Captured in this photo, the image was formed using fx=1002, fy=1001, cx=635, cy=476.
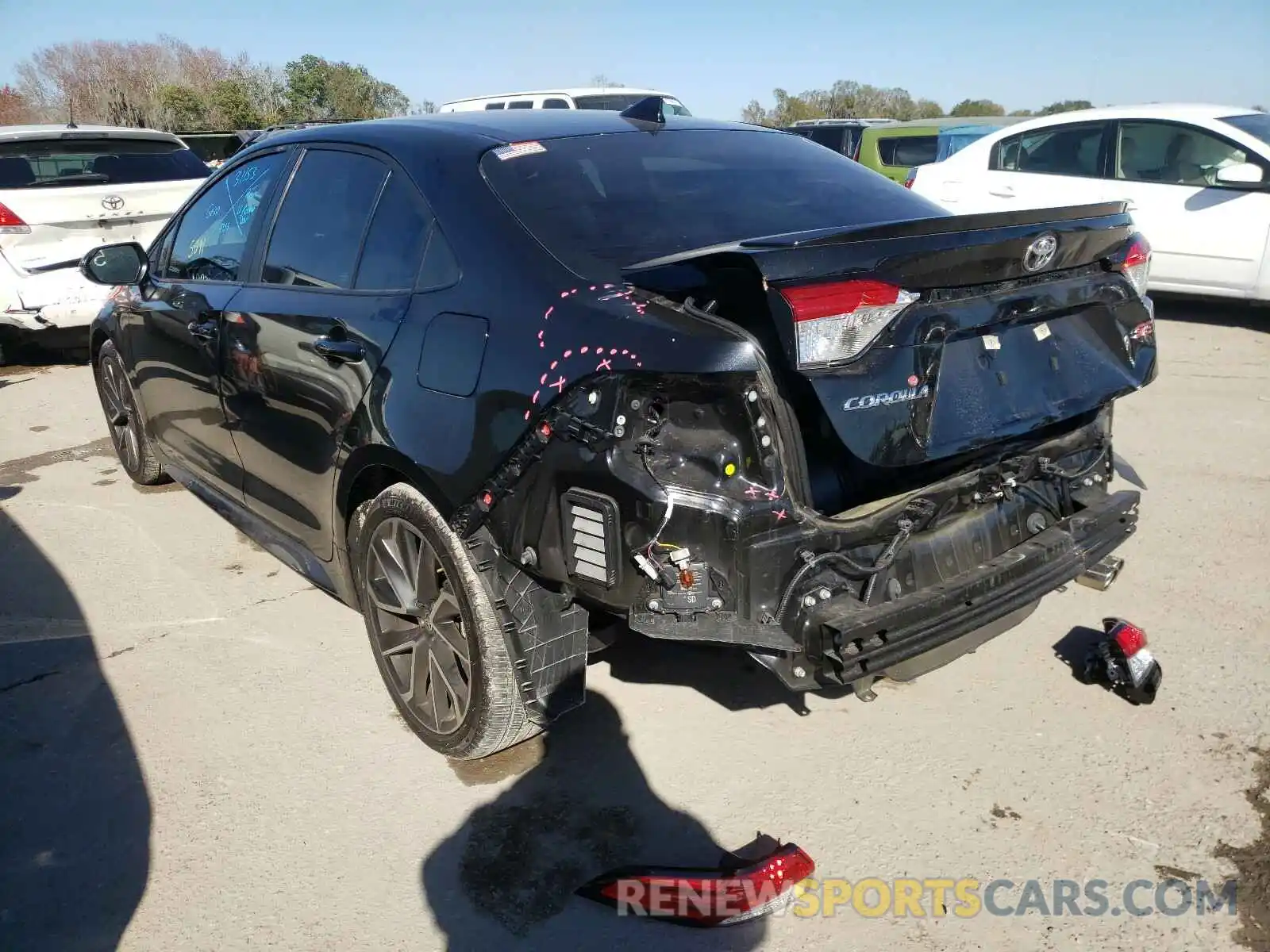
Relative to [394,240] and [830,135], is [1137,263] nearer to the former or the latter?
[394,240]

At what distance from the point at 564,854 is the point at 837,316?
4.99 feet

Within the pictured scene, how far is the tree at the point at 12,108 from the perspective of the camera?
4247cm

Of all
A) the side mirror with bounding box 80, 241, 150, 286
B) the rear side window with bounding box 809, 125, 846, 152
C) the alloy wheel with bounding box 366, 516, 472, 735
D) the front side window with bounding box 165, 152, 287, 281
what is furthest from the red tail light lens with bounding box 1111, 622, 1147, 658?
the rear side window with bounding box 809, 125, 846, 152

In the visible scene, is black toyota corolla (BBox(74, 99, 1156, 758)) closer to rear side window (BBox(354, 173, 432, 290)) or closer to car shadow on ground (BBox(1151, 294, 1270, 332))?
rear side window (BBox(354, 173, 432, 290))

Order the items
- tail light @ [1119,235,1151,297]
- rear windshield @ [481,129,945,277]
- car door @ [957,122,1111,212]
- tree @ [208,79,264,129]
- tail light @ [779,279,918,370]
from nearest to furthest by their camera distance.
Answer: tail light @ [779,279,918,370]
rear windshield @ [481,129,945,277]
tail light @ [1119,235,1151,297]
car door @ [957,122,1111,212]
tree @ [208,79,264,129]

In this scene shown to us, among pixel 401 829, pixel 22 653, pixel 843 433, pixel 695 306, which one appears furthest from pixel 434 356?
pixel 22 653

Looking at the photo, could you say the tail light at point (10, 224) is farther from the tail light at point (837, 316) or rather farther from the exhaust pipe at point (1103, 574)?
the exhaust pipe at point (1103, 574)

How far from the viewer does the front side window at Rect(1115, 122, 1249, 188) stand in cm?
777

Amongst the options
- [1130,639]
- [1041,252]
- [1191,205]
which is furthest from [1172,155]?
[1041,252]

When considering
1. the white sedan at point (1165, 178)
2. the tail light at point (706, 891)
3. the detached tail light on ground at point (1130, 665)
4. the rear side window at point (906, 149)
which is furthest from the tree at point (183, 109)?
the tail light at point (706, 891)

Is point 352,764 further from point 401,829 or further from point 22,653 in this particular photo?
point 22,653

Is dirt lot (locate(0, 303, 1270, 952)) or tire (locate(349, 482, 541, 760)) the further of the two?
tire (locate(349, 482, 541, 760))

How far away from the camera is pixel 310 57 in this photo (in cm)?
4016

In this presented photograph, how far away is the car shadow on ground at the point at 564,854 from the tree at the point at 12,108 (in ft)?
159
